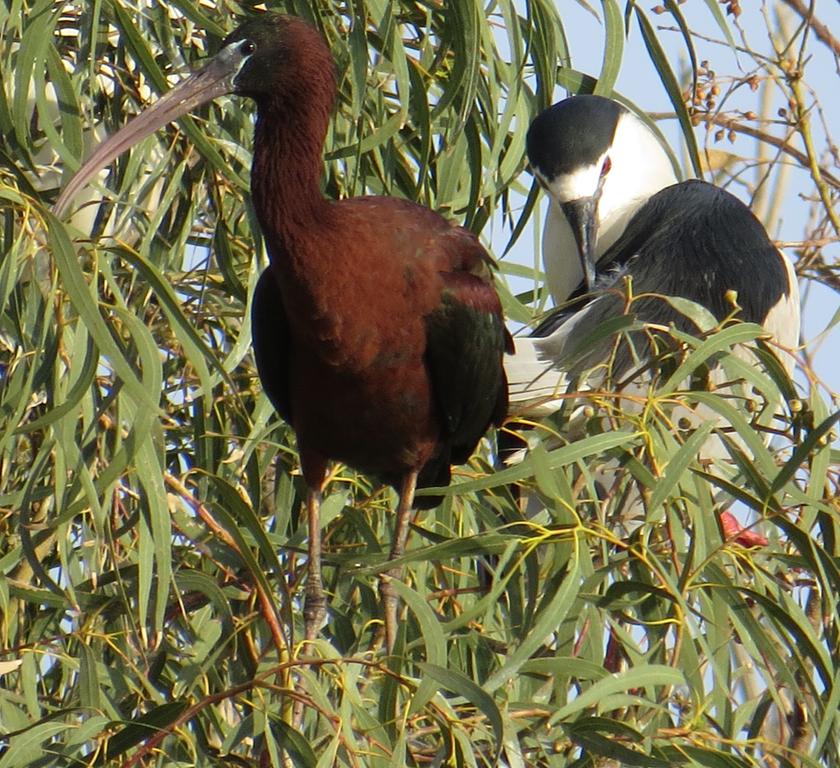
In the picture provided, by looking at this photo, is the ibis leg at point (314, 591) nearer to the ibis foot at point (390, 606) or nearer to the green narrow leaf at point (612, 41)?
the ibis foot at point (390, 606)

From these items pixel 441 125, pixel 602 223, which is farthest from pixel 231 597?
pixel 602 223

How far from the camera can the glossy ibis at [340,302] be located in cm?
231

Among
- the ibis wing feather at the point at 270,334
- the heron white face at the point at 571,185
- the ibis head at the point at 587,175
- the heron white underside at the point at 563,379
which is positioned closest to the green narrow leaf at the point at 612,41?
the ibis head at the point at 587,175

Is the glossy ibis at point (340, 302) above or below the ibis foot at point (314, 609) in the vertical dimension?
above

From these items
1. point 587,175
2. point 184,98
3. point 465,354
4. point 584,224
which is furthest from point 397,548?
point 587,175

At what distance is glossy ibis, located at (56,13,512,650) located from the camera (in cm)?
231

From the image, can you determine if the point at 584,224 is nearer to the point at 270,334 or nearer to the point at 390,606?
the point at 270,334

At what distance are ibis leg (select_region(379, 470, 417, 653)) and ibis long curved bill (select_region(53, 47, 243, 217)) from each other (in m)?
0.65

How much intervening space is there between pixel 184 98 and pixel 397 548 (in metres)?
0.74

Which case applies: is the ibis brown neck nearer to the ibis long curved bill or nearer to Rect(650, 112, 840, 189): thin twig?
the ibis long curved bill

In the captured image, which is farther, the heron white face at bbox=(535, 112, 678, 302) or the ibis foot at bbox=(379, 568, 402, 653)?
the heron white face at bbox=(535, 112, 678, 302)

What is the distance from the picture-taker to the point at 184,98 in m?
2.32

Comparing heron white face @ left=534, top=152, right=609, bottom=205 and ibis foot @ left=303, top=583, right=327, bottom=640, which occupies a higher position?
heron white face @ left=534, top=152, right=609, bottom=205

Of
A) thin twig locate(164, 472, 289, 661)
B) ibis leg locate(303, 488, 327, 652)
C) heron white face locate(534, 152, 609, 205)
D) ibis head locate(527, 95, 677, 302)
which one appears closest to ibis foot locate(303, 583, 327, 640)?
ibis leg locate(303, 488, 327, 652)
